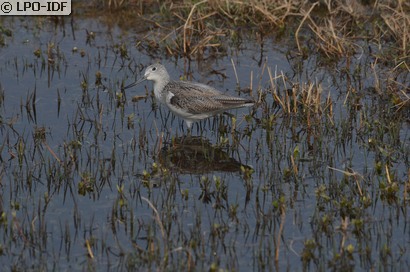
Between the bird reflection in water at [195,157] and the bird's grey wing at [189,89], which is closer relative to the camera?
the bird reflection in water at [195,157]

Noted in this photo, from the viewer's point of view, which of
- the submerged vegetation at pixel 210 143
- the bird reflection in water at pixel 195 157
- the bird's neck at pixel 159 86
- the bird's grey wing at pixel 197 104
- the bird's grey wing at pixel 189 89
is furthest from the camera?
the bird's neck at pixel 159 86

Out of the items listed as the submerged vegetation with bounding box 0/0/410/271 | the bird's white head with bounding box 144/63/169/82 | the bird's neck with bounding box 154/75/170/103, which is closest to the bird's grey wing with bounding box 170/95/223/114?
the submerged vegetation with bounding box 0/0/410/271

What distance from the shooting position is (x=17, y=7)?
49.2ft

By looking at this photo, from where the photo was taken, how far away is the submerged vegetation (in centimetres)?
791

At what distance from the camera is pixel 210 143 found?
35.2 feet

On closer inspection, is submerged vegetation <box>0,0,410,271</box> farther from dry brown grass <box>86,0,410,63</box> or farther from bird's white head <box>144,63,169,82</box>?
bird's white head <box>144,63,169,82</box>

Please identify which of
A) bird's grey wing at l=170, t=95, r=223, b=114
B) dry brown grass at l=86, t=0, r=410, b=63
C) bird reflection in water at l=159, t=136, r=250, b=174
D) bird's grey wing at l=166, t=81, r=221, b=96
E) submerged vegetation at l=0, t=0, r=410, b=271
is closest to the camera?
submerged vegetation at l=0, t=0, r=410, b=271

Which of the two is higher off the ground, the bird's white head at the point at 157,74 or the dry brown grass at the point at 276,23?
the dry brown grass at the point at 276,23

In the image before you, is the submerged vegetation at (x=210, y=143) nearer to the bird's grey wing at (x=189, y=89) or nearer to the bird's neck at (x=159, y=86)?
the bird's neck at (x=159, y=86)

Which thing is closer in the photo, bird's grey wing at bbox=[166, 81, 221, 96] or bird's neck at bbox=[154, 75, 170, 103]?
bird's grey wing at bbox=[166, 81, 221, 96]

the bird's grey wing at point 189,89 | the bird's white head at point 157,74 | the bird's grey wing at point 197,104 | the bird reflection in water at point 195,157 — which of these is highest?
the bird's white head at point 157,74

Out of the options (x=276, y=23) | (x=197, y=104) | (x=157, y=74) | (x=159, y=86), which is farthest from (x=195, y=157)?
(x=276, y=23)

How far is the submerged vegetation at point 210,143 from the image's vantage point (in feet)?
25.9

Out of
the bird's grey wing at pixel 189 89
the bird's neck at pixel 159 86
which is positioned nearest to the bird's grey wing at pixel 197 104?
the bird's grey wing at pixel 189 89
